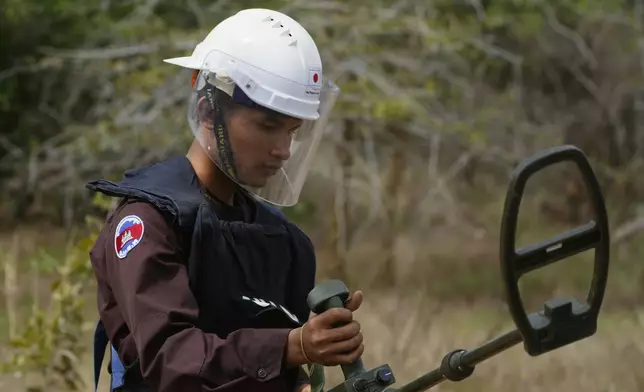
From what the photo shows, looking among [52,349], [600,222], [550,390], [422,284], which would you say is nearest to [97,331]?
[600,222]

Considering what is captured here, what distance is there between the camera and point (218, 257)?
2.49m

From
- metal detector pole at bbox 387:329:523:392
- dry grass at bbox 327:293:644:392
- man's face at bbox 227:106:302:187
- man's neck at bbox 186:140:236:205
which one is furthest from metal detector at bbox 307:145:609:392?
Result: dry grass at bbox 327:293:644:392

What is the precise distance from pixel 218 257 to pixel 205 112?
1.43 ft

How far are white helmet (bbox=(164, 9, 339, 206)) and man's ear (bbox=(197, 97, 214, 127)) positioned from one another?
1 centimetres

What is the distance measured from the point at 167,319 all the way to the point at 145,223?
256 millimetres

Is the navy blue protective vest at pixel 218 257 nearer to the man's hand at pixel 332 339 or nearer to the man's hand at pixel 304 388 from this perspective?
the man's hand at pixel 304 388

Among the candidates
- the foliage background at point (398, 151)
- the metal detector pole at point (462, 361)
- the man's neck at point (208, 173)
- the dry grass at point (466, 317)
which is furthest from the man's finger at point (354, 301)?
the dry grass at point (466, 317)

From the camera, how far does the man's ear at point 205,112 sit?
8.73 feet

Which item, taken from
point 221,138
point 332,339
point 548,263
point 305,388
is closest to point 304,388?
point 305,388

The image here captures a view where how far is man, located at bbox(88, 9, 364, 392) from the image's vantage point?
224 centimetres

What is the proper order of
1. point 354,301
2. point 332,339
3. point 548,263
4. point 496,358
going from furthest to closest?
point 496,358
point 354,301
point 332,339
point 548,263

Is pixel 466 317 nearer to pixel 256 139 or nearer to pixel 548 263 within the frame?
pixel 256 139

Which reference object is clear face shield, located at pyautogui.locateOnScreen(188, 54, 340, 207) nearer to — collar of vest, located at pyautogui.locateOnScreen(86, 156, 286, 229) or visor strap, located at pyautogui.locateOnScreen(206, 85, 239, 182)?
visor strap, located at pyautogui.locateOnScreen(206, 85, 239, 182)

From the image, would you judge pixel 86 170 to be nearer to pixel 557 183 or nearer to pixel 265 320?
pixel 557 183
